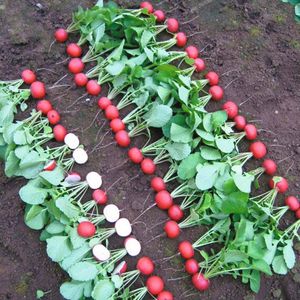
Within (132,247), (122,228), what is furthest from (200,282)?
(122,228)

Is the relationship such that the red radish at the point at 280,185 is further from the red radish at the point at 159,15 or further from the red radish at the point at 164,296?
the red radish at the point at 159,15

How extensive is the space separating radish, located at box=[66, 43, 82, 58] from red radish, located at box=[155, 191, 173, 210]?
1152 millimetres

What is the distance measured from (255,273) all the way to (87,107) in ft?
4.80

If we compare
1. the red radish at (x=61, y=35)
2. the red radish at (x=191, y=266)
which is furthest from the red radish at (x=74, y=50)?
the red radish at (x=191, y=266)

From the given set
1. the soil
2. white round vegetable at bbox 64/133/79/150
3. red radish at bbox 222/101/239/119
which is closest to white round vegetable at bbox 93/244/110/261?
the soil

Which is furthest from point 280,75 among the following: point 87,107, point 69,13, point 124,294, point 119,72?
point 124,294

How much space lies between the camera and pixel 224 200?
2.83m

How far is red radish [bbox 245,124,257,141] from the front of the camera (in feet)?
10.4

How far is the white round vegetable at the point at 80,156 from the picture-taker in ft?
10.0

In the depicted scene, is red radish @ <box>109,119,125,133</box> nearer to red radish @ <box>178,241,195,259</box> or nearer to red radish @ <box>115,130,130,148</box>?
red radish @ <box>115,130,130,148</box>

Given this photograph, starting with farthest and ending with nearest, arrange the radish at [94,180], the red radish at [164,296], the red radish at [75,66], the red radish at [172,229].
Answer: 1. the red radish at [75,66]
2. the radish at [94,180]
3. the red radish at [172,229]
4. the red radish at [164,296]

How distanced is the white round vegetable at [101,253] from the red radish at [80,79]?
3.63ft

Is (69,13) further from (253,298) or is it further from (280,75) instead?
(253,298)

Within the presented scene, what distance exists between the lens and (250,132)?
3.18 meters
